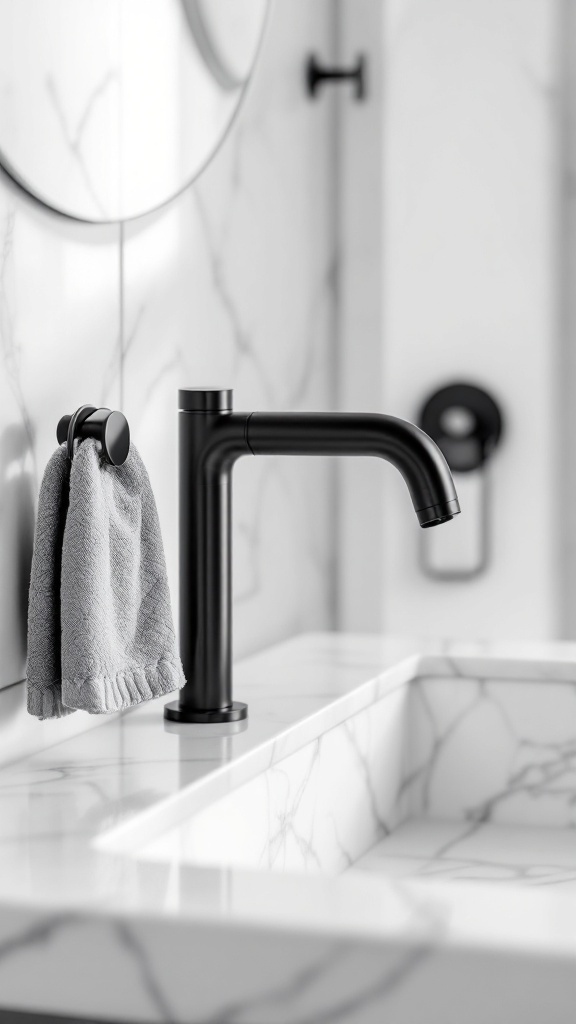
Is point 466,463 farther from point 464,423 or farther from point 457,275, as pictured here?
point 457,275

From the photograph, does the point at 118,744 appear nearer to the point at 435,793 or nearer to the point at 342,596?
the point at 435,793

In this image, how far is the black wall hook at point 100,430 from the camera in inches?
31.7

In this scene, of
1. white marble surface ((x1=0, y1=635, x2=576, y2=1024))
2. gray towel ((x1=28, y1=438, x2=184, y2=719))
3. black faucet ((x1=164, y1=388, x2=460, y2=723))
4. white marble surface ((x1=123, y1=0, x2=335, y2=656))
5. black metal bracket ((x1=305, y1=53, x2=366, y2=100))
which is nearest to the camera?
white marble surface ((x1=0, y1=635, x2=576, y2=1024))

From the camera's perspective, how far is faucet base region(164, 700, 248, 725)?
0.90 metres

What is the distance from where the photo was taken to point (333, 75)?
1368 millimetres

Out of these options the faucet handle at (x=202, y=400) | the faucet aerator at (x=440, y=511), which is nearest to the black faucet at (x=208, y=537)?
the faucet handle at (x=202, y=400)

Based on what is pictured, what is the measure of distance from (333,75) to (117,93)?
51cm

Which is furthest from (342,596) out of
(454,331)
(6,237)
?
(6,237)

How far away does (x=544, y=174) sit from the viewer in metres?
1.41

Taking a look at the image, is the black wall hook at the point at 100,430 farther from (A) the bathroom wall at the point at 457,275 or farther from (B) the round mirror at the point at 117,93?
(A) the bathroom wall at the point at 457,275

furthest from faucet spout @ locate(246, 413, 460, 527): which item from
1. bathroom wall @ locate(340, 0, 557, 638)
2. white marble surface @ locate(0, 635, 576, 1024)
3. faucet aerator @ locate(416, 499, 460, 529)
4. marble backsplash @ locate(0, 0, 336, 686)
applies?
bathroom wall @ locate(340, 0, 557, 638)

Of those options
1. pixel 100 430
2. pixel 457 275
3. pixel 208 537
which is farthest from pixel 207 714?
pixel 457 275

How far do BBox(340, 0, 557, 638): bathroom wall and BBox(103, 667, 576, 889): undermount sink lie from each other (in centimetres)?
33

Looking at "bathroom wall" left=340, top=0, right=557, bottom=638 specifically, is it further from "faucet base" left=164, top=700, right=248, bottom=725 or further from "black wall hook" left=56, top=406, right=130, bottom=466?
"black wall hook" left=56, top=406, right=130, bottom=466
